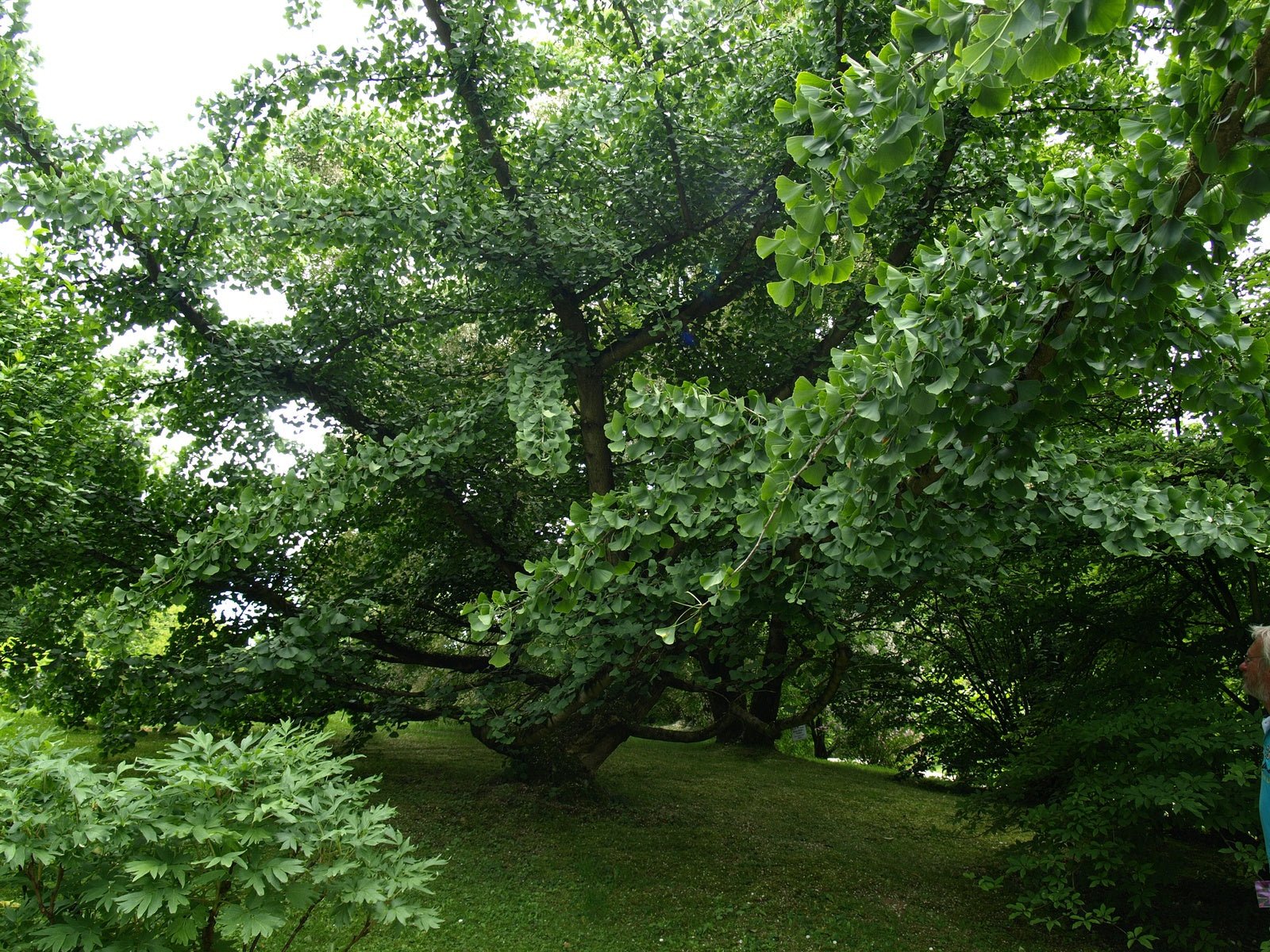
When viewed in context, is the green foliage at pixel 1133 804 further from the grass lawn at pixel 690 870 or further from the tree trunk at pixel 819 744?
the tree trunk at pixel 819 744

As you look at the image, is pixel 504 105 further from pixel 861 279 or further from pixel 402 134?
pixel 861 279

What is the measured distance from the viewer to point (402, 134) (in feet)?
24.7

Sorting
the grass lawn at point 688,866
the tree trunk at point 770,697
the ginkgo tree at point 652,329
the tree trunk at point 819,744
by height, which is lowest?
the grass lawn at point 688,866

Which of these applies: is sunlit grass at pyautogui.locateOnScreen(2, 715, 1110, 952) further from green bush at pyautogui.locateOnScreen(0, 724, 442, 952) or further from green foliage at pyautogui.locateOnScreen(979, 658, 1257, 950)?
green bush at pyautogui.locateOnScreen(0, 724, 442, 952)

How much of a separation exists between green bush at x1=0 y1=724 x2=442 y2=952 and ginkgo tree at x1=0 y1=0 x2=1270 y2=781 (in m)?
0.88

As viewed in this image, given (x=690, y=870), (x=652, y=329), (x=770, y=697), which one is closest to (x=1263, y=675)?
(x=652, y=329)

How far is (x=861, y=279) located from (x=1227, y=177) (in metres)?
6.02

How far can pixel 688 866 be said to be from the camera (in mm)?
6477

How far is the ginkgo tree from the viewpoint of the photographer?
195 centimetres

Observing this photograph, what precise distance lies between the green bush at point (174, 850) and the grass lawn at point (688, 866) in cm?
226

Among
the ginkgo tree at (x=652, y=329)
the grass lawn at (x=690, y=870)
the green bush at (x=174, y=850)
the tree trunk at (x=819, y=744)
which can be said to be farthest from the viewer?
the tree trunk at (x=819, y=744)

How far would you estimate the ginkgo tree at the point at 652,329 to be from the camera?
1948mm

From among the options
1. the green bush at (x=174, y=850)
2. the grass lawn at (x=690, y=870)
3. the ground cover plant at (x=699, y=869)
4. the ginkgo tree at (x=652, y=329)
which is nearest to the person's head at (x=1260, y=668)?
the ginkgo tree at (x=652, y=329)

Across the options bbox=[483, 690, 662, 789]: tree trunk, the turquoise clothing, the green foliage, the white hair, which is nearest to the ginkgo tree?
bbox=[483, 690, 662, 789]: tree trunk
